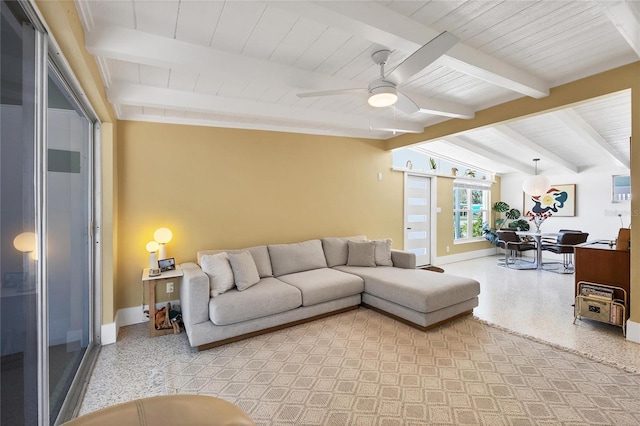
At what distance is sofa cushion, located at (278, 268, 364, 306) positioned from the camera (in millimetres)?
3383

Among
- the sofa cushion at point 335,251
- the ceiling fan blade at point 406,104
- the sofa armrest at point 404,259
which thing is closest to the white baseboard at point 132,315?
the sofa cushion at point 335,251

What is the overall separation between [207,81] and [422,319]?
326 cm

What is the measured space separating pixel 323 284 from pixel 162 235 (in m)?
1.94

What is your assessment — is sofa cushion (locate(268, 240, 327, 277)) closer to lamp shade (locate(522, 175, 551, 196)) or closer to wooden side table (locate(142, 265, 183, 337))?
wooden side table (locate(142, 265, 183, 337))

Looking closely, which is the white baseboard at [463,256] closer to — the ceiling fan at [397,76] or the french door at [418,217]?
the french door at [418,217]

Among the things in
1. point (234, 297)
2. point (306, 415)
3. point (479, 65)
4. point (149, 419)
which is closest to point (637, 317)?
point (479, 65)

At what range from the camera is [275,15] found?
6.61ft

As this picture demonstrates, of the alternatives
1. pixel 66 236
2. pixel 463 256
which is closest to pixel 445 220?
pixel 463 256

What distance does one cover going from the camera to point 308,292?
3.35 metres

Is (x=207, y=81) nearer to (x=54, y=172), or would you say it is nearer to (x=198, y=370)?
(x=54, y=172)

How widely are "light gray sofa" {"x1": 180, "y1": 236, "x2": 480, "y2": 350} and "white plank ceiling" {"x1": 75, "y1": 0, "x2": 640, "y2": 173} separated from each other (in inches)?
70.8

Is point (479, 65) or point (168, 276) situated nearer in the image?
point (479, 65)

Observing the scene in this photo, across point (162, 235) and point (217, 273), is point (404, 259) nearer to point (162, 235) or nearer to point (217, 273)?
point (217, 273)

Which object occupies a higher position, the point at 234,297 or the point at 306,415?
the point at 234,297
